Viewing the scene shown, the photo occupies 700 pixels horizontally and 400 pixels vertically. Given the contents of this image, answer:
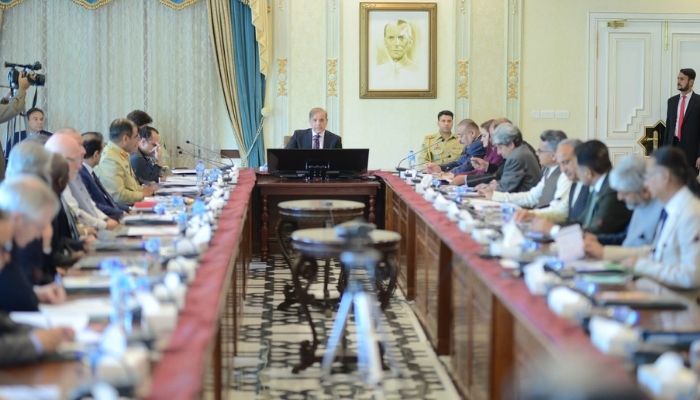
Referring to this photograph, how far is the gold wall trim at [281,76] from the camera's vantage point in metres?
11.7

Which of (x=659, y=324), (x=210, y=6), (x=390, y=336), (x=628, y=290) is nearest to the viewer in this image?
(x=659, y=324)

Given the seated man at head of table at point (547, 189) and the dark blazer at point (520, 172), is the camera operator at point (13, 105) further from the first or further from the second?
the dark blazer at point (520, 172)

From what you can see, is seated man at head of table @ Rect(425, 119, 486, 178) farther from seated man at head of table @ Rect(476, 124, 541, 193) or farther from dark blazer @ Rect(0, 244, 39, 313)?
dark blazer @ Rect(0, 244, 39, 313)

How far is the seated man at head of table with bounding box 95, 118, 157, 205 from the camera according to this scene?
7793mm

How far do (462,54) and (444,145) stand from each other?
1.44m

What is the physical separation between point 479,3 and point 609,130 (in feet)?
6.72

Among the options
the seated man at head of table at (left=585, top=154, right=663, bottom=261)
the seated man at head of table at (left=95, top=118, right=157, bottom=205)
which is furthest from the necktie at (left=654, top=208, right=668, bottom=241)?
the seated man at head of table at (left=95, top=118, right=157, bottom=205)

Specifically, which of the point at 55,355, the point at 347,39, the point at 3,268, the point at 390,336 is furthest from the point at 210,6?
the point at 55,355

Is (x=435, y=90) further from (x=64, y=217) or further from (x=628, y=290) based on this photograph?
(x=628, y=290)

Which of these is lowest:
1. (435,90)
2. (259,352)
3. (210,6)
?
(259,352)

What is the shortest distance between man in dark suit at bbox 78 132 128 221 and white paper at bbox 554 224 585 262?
3.26 m

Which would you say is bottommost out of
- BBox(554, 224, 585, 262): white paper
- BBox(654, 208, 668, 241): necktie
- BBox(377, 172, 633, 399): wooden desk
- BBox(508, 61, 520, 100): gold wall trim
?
BBox(377, 172, 633, 399): wooden desk

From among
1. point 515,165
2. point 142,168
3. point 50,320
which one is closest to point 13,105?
point 142,168

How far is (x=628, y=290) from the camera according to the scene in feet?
12.8
